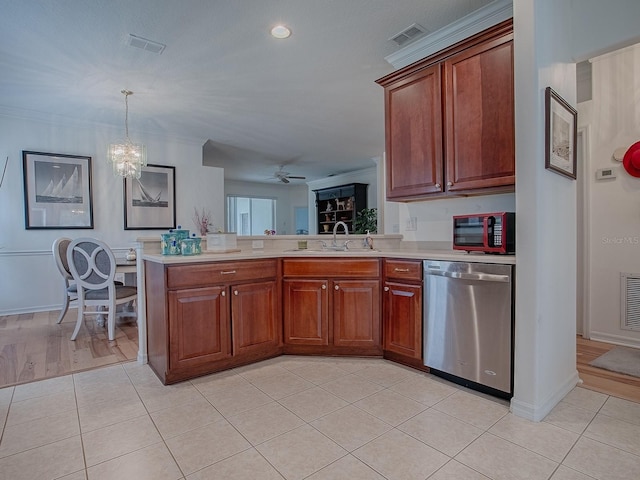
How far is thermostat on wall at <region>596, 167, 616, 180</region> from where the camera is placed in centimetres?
325

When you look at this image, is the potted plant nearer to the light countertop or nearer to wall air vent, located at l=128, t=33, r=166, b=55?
the light countertop

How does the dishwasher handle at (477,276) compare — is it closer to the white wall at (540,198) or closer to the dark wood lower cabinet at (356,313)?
the white wall at (540,198)

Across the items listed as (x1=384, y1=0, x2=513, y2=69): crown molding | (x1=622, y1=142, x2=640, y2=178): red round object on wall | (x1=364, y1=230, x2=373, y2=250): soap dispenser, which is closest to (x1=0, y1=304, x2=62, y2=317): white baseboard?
(x1=364, y1=230, x2=373, y2=250): soap dispenser

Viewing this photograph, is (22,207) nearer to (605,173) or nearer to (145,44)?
(145,44)

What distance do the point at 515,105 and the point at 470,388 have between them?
1815 millimetres

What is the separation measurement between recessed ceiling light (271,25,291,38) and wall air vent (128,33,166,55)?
0.95 meters

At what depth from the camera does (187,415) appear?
2.06m

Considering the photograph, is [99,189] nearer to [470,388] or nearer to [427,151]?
[427,151]

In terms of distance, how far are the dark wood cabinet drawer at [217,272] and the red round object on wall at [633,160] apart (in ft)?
10.6

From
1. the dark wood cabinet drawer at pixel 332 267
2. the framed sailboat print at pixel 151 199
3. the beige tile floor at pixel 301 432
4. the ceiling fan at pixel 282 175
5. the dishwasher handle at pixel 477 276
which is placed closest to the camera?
the beige tile floor at pixel 301 432

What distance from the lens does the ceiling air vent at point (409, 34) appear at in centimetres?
270

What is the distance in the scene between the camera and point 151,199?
537 centimetres

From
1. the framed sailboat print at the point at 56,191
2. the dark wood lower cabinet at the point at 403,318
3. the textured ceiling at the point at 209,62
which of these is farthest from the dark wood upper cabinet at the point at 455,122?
the framed sailboat print at the point at 56,191

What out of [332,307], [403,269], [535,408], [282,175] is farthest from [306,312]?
[282,175]
